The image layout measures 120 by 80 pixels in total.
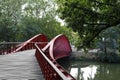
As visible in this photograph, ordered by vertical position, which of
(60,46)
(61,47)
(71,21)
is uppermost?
(71,21)

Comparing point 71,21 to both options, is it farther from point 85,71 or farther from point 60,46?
point 85,71

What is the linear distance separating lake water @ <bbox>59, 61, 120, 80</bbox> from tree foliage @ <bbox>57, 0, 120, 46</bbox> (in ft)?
30.6

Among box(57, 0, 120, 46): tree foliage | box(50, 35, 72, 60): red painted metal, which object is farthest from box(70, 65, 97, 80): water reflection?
box(57, 0, 120, 46): tree foliage

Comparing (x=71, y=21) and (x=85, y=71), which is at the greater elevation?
(x=71, y=21)

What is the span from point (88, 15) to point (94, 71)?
1562cm

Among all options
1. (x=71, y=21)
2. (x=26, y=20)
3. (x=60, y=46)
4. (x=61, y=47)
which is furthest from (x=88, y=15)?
(x=26, y=20)

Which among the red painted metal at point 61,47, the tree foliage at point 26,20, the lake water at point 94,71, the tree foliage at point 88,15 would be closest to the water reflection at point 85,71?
the lake water at point 94,71

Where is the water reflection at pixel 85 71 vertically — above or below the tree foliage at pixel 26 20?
below

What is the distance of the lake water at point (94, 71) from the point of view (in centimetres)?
2858

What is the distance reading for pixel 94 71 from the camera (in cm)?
3253

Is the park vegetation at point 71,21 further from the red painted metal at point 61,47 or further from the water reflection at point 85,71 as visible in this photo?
the water reflection at point 85,71

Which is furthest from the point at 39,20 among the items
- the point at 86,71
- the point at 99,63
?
the point at 86,71

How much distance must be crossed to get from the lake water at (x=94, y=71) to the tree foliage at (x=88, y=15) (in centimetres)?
933

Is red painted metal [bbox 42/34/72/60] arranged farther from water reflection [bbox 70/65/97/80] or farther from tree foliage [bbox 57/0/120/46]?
tree foliage [bbox 57/0/120/46]
